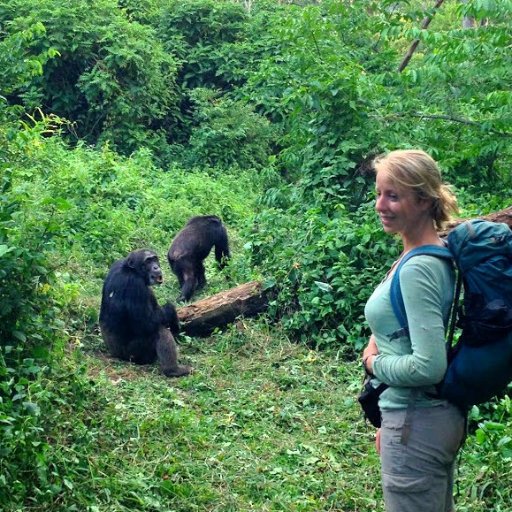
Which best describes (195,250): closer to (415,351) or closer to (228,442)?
(228,442)

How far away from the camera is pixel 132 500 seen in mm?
5340

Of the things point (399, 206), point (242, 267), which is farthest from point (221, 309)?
point (399, 206)

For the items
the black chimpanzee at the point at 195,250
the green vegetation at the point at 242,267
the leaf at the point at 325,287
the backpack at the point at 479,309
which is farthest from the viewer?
the black chimpanzee at the point at 195,250

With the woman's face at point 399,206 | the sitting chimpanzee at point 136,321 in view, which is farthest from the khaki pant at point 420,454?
the sitting chimpanzee at point 136,321

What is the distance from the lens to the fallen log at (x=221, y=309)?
947cm

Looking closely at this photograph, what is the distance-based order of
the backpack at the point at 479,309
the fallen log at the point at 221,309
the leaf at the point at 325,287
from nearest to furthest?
the backpack at the point at 479,309 < the leaf at the point at 325,287 < the fallen log at the point at 221,309

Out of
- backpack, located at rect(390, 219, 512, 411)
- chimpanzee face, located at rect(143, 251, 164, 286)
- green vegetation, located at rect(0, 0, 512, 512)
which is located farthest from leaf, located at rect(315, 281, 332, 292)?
backpack, located at rect(390, 219, 512, 411)

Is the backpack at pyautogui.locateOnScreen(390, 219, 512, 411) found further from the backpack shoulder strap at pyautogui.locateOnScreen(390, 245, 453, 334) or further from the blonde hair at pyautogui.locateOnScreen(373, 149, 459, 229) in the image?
the blonde hair at pyautogui.locateOnScreen(373, 149, 459, 229)

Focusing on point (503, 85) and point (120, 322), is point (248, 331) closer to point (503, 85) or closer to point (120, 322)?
point (120, 322)

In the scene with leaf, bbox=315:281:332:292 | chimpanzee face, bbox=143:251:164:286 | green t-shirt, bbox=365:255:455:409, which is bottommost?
leaf, bbox=315:281:332:292

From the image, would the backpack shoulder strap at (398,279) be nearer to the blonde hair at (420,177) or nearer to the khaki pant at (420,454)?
the blonde hair at (420,177)

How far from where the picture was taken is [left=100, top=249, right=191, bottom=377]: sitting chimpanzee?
8.63 m

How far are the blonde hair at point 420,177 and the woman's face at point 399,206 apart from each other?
0.07 ft

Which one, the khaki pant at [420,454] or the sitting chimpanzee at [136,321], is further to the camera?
the sitting chimpanzee at [136,321]
